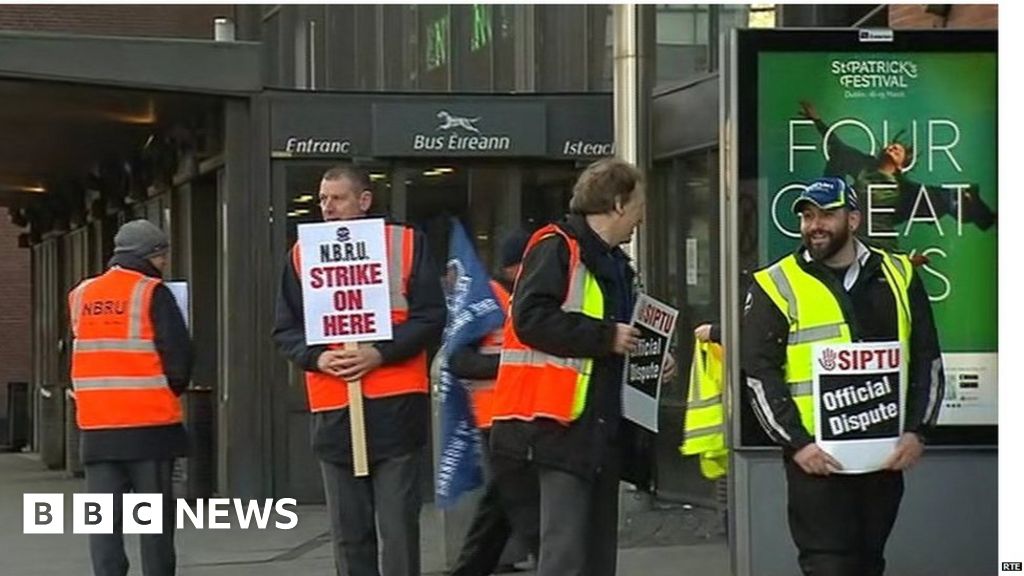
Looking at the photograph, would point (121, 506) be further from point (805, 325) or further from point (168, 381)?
point (805, 325)

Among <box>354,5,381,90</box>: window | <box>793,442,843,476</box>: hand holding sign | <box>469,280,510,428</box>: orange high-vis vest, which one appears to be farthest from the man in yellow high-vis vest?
<box>354,5,381,90</box>: window

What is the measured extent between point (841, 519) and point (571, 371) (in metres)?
1.03

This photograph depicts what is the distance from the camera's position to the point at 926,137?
7719mm

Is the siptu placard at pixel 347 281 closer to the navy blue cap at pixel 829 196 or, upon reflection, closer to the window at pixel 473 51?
the navy blue cap at pixel 829 196

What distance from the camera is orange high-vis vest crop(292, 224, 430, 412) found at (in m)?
6.69

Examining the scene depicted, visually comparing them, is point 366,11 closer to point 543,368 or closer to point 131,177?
point 131,177

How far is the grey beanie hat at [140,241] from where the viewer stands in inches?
316

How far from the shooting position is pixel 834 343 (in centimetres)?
611

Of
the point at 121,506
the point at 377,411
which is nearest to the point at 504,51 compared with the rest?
the point at 121,506

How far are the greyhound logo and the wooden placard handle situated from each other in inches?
263

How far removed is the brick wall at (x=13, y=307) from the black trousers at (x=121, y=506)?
762 inches

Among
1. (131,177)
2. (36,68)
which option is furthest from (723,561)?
(131,177)

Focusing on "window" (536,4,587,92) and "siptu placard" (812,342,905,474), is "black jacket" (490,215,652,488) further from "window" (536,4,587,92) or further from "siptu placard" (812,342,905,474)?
"window" (536,4,587,92)

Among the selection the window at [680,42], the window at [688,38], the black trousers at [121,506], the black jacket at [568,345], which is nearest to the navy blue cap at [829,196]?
the black jacket at [568,345]
